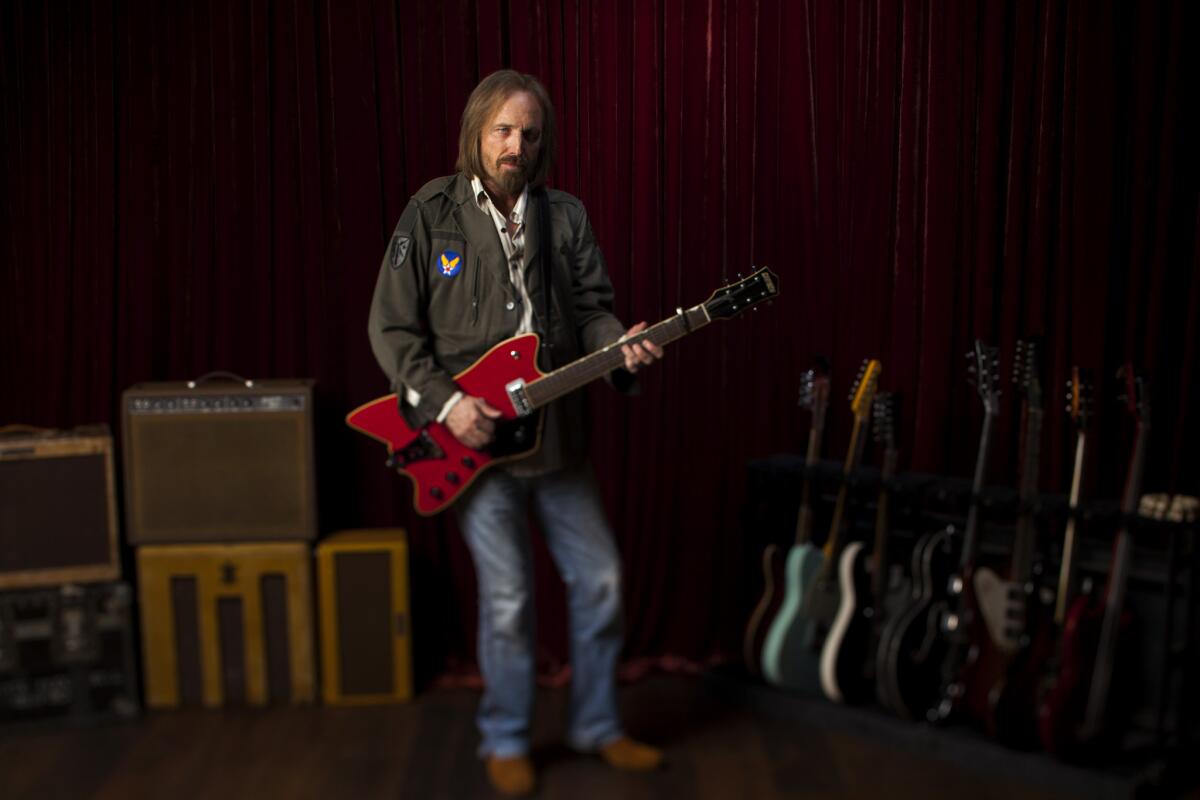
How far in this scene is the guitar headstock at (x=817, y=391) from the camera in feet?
9.58

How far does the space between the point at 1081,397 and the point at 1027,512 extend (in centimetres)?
28

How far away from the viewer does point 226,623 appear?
2992mm

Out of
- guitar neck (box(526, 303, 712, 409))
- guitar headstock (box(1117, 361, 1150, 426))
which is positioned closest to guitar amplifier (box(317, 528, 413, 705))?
guitar neck (box(526, 303, 712, 409))

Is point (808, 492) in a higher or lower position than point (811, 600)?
higher

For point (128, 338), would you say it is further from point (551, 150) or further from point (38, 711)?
point (551, 150)

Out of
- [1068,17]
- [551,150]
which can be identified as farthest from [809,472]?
[1068,17]

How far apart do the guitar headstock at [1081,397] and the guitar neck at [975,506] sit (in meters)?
0.17

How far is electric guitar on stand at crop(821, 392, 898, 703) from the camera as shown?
2773 millimetres

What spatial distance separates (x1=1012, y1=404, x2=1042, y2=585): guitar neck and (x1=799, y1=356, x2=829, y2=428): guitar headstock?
506 millimetres

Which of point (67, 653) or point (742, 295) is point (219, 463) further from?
point (742, 295)

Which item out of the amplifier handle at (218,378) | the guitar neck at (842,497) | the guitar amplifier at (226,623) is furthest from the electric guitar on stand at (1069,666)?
the amplifier handle at (218,378)

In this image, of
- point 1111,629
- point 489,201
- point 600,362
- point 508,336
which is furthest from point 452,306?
point 1111,629

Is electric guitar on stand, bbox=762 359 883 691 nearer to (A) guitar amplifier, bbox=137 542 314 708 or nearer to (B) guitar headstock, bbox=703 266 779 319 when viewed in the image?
(B) guitar headstock, bbox=703 266 779 319

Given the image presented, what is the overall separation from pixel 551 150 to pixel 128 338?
141 centimetres
